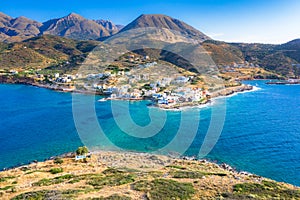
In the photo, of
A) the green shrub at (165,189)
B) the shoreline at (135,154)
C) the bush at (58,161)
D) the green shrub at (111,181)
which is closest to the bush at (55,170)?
the bush at (58,161)

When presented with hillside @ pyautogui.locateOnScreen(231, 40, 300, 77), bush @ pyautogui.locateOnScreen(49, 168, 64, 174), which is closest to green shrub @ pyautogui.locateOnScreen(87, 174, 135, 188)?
bush @ pyautogui.locateOnScreen(49, 168, 64, 174)

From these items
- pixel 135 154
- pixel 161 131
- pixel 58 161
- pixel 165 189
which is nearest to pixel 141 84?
pixel 161 131

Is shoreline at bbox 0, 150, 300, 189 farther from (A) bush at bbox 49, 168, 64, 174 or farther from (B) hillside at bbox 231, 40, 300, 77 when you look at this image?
(B) hillside at bbox 231, 40, 300, 77

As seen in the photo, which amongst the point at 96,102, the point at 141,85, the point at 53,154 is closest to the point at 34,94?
the point at 96,102

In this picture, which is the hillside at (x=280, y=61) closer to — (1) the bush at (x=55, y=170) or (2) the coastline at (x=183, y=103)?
(2) the coastline at (x=183, y=103)

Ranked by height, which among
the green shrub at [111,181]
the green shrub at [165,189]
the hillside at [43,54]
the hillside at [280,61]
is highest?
the hillside at [43,54]
